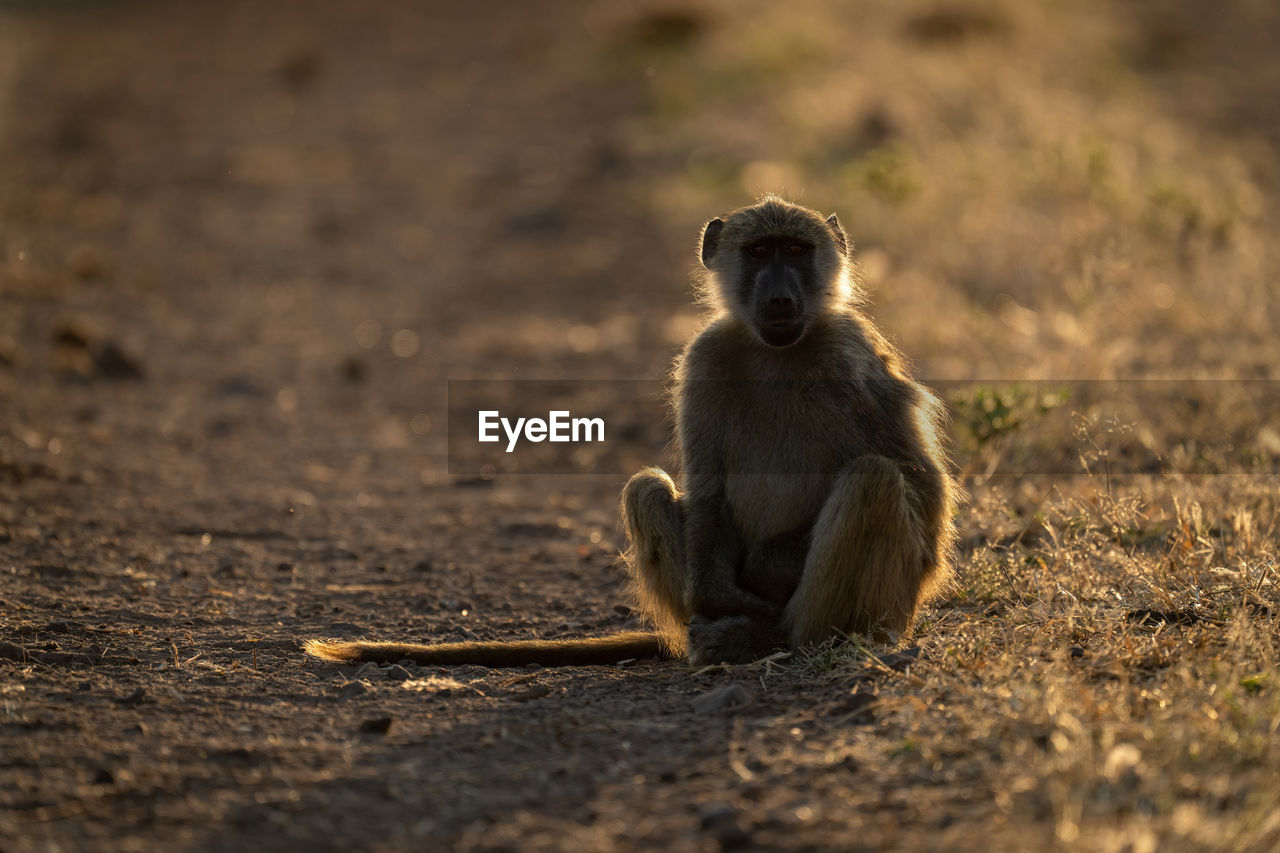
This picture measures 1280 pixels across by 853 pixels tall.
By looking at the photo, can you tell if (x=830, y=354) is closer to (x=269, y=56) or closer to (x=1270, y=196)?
(x=1270, y=196)

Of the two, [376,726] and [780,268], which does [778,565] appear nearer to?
[780,268]

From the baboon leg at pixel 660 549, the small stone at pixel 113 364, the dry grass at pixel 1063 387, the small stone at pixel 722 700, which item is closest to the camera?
the dry grass at pixel 1063 387

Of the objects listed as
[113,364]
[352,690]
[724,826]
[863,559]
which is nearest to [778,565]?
[863,559]

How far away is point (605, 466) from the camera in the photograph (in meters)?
7.37

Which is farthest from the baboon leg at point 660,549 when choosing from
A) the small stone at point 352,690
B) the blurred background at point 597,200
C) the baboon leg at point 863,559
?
the blurred background at point 597,200

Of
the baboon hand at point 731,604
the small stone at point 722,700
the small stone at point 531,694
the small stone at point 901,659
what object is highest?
the baboon hand at point 731,604

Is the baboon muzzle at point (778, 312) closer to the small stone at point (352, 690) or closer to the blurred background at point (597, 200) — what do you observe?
the blurred background at point (597, 200)

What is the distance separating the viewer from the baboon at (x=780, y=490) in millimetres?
4059

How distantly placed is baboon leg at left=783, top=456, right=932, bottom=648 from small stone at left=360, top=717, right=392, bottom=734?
4.39 ft

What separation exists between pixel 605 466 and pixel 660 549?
115 inches

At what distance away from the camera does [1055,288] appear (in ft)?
27.7

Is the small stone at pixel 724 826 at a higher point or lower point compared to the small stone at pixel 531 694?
lower

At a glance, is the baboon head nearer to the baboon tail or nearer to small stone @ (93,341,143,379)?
the baboon tail

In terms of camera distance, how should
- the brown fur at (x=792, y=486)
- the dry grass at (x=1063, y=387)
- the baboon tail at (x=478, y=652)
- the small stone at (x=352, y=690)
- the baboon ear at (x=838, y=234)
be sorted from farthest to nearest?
the baboon ear at (x=838, y=234)
the baboon tail at (x=478, y=652)
the brown fur at (x=792, y=486)
the small stone at (x=352, y=690)
the dry grass at (x=1063, y=387)
